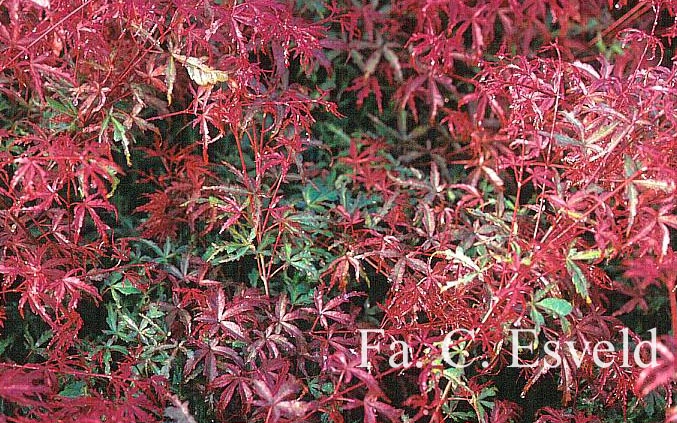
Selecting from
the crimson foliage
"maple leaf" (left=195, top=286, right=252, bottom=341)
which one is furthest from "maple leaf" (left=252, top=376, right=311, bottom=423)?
"maple leaf" (left=195, top=286, right=252, bottom=341)

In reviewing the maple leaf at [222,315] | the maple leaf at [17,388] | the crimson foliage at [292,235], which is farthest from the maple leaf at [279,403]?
the maple leaf at [17,388]

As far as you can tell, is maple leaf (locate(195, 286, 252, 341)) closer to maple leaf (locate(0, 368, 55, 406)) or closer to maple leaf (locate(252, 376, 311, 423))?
maple leaf (locate(252, 376, 311, 423))

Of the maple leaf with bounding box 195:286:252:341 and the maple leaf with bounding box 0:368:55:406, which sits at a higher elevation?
the maple leaf with bounding box 0:368:55:406

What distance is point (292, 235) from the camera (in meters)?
1.99

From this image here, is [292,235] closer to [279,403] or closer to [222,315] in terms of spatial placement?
[222,315]

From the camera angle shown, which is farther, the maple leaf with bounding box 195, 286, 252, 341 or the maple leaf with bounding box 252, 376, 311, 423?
the maple leaf with bounding box 195, 286, 252, 341

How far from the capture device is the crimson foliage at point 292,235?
62.0 inches

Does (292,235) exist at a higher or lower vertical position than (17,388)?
lower

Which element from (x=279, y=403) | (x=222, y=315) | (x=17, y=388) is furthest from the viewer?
(x=222, y=315)

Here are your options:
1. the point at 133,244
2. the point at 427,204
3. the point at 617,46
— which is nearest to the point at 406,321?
the point at 427,204

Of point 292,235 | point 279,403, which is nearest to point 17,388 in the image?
point 279,403

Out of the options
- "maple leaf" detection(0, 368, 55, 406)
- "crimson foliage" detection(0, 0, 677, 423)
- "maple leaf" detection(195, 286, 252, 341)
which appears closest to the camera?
"maple leaf" detection(0, 368, 55, 406)

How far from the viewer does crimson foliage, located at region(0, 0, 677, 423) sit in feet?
5.17

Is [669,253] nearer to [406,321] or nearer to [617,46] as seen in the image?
[406,321]
